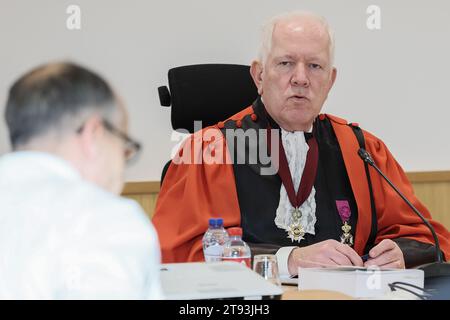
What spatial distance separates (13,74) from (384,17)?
2349 mm

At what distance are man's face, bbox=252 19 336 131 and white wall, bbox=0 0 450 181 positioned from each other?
1327 millimetres

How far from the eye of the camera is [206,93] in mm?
3088

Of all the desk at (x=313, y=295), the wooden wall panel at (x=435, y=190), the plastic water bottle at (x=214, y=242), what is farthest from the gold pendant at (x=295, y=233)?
the wooden wall panel at (x=435, y=190)

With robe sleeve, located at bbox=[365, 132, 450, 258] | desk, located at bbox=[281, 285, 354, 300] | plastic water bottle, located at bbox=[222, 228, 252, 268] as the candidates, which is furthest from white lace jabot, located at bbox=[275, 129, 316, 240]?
desk, located at bbox=[281, 285, 354, 300]

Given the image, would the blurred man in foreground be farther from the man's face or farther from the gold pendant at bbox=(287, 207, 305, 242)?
the man's face

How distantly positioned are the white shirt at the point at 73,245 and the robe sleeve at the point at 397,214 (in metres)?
1.97

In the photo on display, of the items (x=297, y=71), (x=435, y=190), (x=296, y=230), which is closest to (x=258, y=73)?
(x=297, y=71)

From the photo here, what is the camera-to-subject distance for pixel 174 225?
258 centimetres

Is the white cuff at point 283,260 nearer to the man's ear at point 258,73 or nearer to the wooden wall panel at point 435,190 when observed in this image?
the man's ear at point 258,73

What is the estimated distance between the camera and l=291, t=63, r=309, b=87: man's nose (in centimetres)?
279

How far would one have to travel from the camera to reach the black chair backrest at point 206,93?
10.00 ft

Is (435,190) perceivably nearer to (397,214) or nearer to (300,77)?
(397,214)

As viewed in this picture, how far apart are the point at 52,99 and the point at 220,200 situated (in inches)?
70.5
